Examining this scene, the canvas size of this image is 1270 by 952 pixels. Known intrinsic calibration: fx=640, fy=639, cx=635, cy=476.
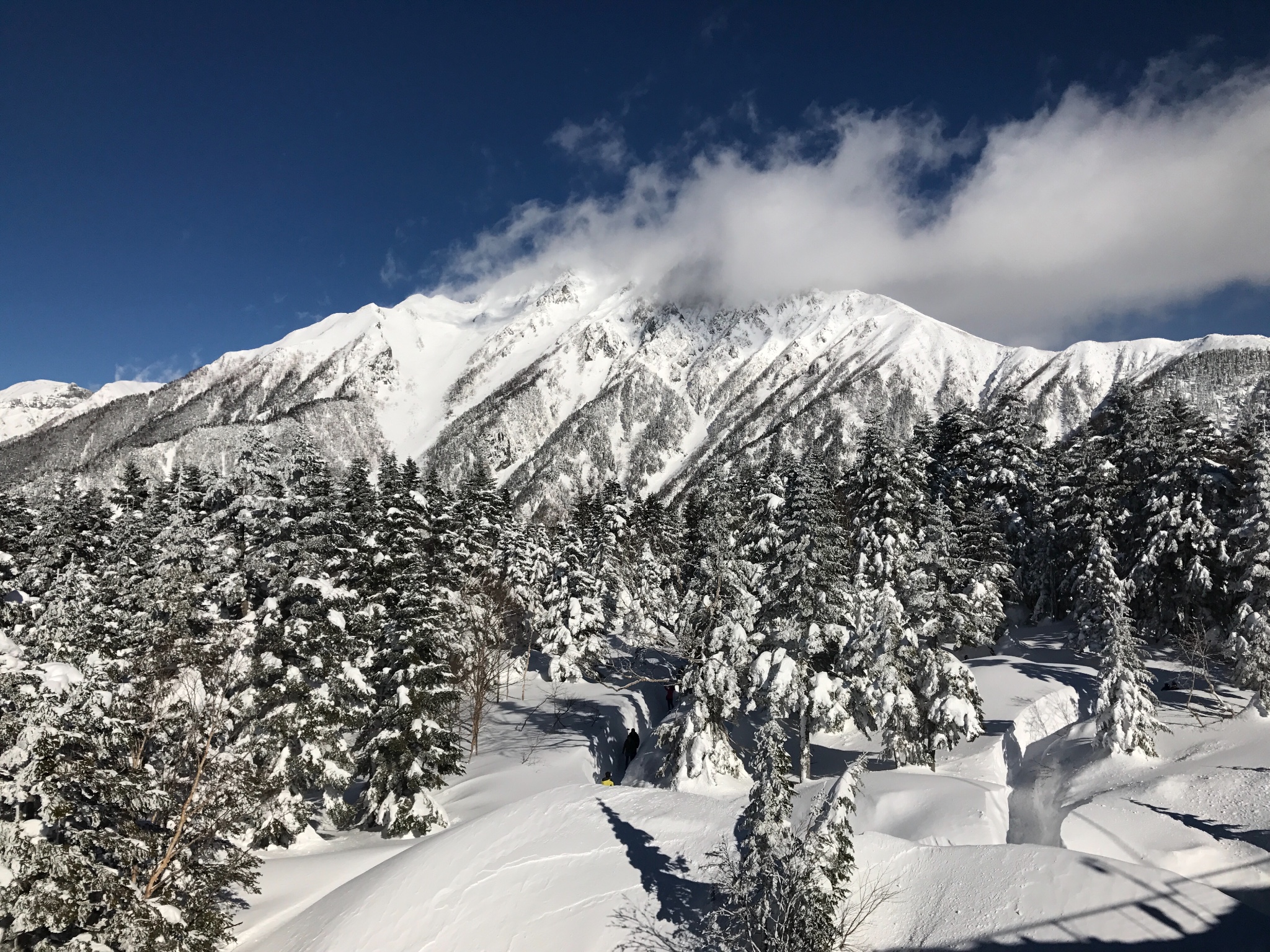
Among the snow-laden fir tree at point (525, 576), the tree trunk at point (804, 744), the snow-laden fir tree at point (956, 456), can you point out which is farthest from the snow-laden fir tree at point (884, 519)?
the snow-laden fir tree at point (525, 576)

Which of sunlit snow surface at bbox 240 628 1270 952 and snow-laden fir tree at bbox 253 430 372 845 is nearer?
sunlit snow surface at bbox 240 628 1270 952

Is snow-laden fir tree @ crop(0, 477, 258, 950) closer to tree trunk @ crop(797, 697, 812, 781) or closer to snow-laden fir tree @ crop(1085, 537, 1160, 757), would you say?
tree trunk @ crop(797, 697, 812, 781)

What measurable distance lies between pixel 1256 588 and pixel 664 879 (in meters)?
22.3

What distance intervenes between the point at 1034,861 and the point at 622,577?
36848 millimetres

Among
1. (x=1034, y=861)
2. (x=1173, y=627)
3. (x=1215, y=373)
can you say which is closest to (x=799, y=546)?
(x=1034, y=861)

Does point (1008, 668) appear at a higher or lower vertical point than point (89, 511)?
lower

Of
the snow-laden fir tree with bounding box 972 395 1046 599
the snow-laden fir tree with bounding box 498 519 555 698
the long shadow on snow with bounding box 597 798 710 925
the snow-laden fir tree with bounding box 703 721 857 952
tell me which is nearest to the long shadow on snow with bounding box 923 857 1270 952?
the snow-laden fir tree with bounding box 703 721 857 952

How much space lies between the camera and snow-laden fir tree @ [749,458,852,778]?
72.3 feet

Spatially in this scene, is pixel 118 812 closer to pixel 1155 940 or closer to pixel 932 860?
pixel 932 860

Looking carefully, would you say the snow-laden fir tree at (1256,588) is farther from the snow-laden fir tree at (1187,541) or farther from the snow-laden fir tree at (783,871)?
the snow-laden fir tree at (783,871)

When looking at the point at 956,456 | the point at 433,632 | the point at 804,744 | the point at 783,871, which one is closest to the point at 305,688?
the point at 433,632

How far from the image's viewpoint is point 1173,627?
2875 cm

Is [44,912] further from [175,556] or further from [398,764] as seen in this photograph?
[175,556]

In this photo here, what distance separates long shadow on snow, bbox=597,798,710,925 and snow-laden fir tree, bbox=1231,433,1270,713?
1908cm
